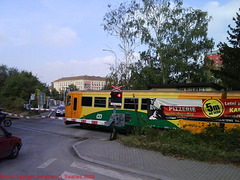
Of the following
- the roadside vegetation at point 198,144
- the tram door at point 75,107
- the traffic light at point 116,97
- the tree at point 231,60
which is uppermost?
the tree at point 231,60

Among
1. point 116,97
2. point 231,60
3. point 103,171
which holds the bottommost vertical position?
point 103,171

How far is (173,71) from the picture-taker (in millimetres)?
28797

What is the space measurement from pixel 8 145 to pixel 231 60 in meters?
19.6

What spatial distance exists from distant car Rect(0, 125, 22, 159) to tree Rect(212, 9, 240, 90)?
17.9 m

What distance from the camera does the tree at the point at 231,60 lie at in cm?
1925

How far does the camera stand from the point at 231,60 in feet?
65.9

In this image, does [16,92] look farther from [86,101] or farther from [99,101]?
[99,101]

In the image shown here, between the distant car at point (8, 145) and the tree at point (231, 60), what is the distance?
58.7ft

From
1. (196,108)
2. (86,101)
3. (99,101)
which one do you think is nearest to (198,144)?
(196,108)

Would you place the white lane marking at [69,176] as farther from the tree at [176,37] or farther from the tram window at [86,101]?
the tree at [176,37]

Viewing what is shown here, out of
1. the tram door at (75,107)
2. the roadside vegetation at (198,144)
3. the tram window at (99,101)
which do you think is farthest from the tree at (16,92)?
the roadside vegetation at (198,144)

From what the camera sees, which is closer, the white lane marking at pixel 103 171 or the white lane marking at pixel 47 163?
the white lane marking at pixel 103 171

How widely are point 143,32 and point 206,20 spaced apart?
8.08m

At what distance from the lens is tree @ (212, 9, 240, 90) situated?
19.2 meters
